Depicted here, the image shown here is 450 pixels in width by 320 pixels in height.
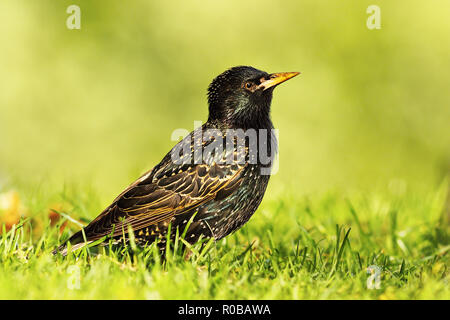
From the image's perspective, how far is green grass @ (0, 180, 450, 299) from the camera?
10.3ft

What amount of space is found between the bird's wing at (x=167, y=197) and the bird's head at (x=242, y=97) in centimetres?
47

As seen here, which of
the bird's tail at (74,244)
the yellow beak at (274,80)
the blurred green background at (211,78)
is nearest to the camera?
the bird's tail at (74,244)

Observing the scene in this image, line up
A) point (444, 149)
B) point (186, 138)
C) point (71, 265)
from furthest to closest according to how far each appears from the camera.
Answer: point (444, 149), point (186, 138), point (71, 265)

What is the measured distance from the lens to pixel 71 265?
3523mm

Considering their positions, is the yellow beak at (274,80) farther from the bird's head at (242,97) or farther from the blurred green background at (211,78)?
the blurred green background at (211,78)

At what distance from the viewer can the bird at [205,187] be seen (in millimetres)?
3980

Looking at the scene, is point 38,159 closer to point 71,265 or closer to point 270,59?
point 270,59

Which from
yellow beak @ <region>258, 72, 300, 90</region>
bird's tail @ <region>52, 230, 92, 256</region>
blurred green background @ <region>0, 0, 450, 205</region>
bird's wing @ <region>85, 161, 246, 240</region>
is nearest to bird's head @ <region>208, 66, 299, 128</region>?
yellow beak @ <region>258, 72, 300, 90</region>

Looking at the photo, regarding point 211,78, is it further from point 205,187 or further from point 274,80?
point 205,187

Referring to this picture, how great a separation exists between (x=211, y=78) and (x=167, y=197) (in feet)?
23.9

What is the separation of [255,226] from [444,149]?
21.4ft

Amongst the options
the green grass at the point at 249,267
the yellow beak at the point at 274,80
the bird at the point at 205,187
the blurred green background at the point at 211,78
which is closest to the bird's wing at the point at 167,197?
the bird at the point at 205,187

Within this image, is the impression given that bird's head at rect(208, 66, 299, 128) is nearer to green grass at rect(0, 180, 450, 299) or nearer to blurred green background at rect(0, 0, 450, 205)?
green grass at rect(0, 180, 450, 299)
